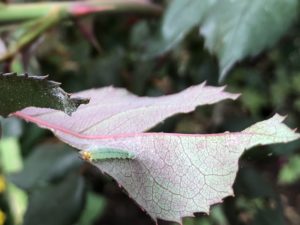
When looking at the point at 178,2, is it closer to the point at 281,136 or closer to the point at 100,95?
the point at 100,95

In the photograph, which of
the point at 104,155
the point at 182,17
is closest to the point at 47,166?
the point at 182,17

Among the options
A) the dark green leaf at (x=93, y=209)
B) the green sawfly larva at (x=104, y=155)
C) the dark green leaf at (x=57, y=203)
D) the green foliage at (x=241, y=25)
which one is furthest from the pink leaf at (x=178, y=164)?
the dark green leaf at (x=93, y=209)

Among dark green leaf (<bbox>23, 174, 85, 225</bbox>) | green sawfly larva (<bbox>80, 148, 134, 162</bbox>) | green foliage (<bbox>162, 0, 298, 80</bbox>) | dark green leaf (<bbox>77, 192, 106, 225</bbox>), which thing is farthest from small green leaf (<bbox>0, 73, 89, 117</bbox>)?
dark green leaf (<bbox>77, 192, 106, 225</bbox>)

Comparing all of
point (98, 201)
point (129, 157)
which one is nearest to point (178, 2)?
point (129, 157)

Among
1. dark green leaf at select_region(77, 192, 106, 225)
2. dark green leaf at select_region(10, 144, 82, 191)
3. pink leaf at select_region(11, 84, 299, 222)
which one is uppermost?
pink leaf at select_region(11, 84, 299, 222)

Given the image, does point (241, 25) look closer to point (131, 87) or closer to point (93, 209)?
point (131, 87)

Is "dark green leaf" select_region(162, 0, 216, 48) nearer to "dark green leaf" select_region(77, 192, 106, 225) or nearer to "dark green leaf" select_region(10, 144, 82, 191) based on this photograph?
"dark green leaf" select_region(10, 144, 82, 191)
